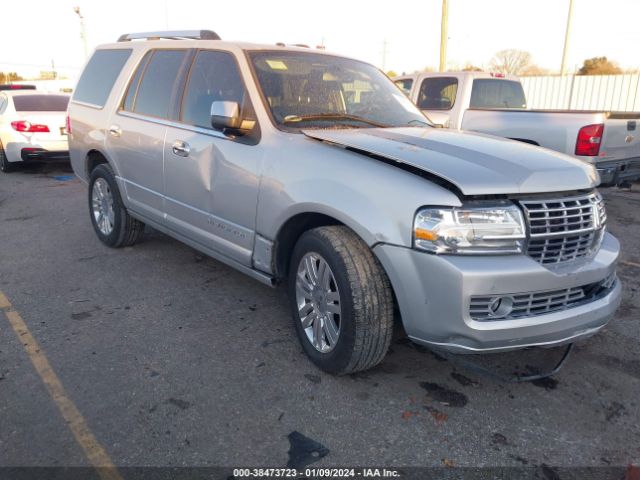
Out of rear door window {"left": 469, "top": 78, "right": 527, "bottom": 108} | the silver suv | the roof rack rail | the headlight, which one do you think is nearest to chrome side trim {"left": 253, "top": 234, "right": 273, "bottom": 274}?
the silver suv

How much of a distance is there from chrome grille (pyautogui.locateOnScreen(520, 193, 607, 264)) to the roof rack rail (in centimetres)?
298

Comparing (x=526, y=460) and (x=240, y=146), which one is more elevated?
(x=240, y=146)

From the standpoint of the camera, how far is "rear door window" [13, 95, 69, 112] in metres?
9.97

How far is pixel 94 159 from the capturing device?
5.55 meters

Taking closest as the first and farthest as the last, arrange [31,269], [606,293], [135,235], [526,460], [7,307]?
[526,460] < [606,293] < [7,307] < [31,269] < [135,235]

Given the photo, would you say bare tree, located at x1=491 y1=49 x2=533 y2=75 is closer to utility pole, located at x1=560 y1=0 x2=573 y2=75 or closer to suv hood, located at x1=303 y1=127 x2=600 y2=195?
utility pole, located at x1=560 y1=0 x2=573 y2=75

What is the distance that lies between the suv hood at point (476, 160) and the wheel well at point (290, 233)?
0.44m

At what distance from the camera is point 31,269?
4.82 m

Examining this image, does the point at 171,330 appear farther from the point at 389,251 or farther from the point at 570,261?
the point at 570,261

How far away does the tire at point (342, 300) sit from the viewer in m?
2.71

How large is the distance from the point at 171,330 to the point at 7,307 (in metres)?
1.37

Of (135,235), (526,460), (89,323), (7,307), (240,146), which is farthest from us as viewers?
(135,235)

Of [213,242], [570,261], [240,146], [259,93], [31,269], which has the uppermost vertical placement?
[259,93]

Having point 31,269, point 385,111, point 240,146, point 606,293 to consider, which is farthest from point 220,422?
point 31,269
